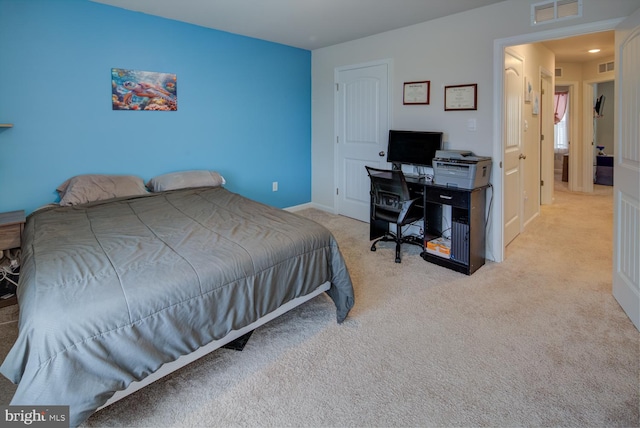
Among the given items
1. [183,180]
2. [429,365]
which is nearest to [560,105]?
[183,180]

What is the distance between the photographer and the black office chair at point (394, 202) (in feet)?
11.4

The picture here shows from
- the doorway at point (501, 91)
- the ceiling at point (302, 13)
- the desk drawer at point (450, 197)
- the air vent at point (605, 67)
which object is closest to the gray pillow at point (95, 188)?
the ceiling at point (302, 13)

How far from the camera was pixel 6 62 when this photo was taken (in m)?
2.94

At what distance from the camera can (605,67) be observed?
5.91 m

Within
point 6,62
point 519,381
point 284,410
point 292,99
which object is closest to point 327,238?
point 284,410

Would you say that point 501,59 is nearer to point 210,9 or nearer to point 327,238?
point 327,238

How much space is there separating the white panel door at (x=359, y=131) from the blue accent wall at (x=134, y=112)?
0.69 m

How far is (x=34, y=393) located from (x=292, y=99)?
4.49 meters

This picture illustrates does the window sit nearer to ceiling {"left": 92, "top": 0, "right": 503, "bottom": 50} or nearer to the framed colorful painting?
ceiling {"left": 92, "top": 0, "right": 503, "bottom": 50}

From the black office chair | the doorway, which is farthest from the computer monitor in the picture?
the doorway

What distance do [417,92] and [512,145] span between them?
3.78ft

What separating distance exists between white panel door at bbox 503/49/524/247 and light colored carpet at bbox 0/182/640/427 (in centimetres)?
100

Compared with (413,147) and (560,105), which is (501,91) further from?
(560,105)

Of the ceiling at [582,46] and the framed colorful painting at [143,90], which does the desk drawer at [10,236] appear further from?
the ceiling at [582,46]
